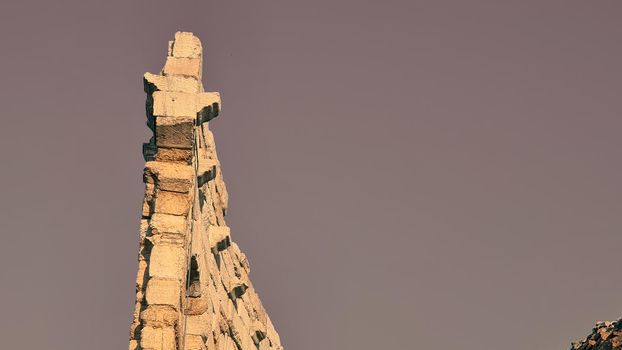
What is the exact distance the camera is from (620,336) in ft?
61.3

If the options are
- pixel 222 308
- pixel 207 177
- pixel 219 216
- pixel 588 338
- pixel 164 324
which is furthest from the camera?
pixel 588 338

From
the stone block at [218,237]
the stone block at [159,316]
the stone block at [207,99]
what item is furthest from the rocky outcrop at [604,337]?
the stone block at [159,316]

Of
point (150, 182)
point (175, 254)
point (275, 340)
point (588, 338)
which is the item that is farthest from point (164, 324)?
point (588, 338)

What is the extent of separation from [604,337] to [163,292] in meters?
8.09

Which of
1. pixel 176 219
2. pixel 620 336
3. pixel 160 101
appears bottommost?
pixel 620 336

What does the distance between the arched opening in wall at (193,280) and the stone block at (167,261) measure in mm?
546

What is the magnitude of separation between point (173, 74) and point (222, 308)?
334 centimetres

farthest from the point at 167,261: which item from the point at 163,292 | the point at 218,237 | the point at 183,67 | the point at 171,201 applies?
the point at 218,237

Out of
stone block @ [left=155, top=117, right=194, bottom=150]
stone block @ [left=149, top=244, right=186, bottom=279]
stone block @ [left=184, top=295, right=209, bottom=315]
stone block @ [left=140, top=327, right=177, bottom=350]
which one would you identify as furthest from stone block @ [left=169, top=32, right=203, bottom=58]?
stone block @ [left=140, top=327, right=177, bottom=350]

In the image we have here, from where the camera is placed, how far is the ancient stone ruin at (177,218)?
13.4 meters

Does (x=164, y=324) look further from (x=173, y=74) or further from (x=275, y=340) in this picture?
(x=275, y=340)

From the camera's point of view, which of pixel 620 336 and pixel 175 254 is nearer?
pixel 175 254

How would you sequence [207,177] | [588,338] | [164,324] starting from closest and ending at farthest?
[164,324] → [207,177] → [588,338]

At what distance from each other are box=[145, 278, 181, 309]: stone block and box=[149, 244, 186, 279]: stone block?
7 cm
